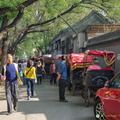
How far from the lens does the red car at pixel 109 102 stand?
566 centimetres

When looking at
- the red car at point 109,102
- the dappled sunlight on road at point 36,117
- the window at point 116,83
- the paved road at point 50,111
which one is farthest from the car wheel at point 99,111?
the dappled sunlight on road at point 36,117

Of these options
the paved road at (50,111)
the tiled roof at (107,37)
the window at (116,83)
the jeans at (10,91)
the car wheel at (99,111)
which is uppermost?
the tiled roof at (107,37)

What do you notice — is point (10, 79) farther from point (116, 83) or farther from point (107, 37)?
point (107, 37)

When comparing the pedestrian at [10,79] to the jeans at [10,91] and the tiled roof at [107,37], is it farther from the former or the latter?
the tiled roof at [107,37]

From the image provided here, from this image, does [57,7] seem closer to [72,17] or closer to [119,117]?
[72,17]

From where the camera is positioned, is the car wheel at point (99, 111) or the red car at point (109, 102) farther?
the car wheel at point (99, 111)

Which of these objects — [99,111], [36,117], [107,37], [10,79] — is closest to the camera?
[99,111]

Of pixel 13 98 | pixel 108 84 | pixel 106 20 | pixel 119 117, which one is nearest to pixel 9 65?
pixel 13 98

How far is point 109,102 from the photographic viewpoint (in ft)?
19.7

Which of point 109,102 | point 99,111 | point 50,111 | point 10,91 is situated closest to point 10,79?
point 10,91

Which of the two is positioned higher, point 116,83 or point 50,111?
point 116,83

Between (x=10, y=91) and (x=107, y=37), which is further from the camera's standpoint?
(x=107, y=37)

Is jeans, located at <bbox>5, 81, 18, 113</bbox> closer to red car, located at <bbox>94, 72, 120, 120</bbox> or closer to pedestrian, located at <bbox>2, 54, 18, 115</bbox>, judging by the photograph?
pedestrian, located at <bbox>2, 54, 18, 115</bbox>

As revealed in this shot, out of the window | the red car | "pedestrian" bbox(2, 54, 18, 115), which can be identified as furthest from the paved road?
the window
